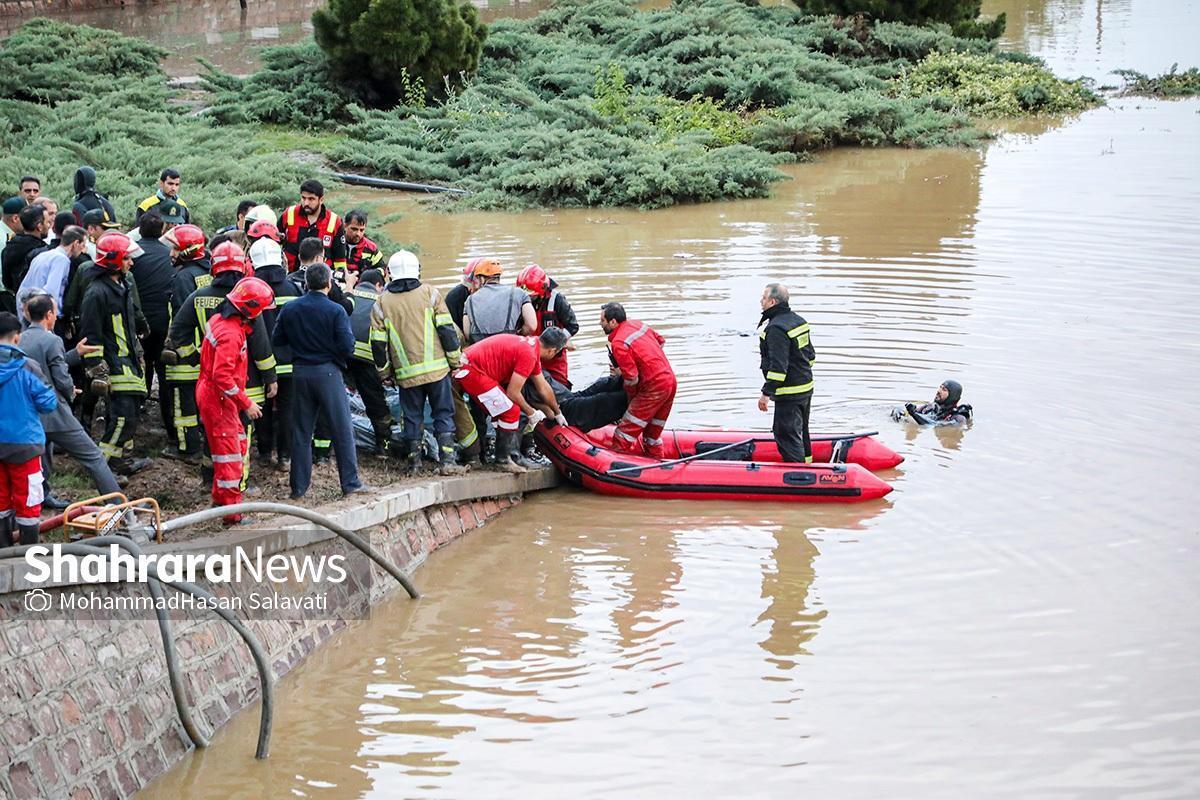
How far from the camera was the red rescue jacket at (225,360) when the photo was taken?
8648mm

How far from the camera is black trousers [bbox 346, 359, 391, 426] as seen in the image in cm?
1038

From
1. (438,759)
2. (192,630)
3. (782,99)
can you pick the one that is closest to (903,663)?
(438,759)

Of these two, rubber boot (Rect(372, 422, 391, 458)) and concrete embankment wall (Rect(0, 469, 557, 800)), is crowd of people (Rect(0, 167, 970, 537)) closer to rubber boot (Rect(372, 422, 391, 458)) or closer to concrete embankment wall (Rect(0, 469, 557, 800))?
rubber boot (Rect(372, 422, 391, 458))

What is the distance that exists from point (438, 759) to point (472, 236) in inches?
519

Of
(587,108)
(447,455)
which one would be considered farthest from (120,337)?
(587,108)

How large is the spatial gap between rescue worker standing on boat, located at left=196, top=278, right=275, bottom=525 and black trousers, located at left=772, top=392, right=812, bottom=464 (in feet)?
14.7

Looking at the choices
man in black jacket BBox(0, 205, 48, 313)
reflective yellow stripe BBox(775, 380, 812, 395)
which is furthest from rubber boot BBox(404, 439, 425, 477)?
man in black jacket BBox(0, 205, 48, 313)

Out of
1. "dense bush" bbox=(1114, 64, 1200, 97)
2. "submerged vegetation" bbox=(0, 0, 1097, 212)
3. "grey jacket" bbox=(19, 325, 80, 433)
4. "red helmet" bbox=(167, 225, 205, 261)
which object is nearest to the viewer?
"grey jacket" bbox=(19, 325, 80, 433)

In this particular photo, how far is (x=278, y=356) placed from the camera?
9.48 meters

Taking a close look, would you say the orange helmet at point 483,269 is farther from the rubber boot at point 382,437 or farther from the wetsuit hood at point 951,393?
the wetsuit hood at point 951,393

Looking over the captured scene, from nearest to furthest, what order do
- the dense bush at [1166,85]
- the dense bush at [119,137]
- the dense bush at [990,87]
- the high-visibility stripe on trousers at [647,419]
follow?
1. the high-visibility stripe on trousers at [647,419]
2. the dense bush at [119,137]
3. the dense bush at [990,87]
4. the dense bush at [1166,85]

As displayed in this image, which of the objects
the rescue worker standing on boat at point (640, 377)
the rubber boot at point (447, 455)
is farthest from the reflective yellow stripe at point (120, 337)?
the rescue worker standing on boat at point (640, 377)

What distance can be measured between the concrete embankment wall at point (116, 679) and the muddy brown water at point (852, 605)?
217 mm

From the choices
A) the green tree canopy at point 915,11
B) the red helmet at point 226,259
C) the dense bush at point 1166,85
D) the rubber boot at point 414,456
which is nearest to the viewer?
the red helmet at point 226,259
